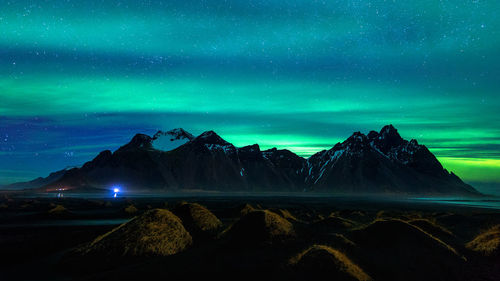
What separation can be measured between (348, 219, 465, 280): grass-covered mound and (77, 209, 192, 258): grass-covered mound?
1547 cm

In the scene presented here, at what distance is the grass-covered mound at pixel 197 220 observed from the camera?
40219 millimetres

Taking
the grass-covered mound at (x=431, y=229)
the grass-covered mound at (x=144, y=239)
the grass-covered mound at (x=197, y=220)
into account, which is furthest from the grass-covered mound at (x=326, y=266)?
the grass-covered mound at (x=431, y=229)

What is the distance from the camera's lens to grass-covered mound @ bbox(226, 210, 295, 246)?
32.0m

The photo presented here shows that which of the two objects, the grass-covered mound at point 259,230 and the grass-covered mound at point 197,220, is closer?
the grass-covered mound at point 259,230

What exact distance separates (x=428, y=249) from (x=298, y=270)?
520 inches

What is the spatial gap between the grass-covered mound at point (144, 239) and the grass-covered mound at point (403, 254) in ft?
50.7

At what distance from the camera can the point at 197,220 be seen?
41625mm

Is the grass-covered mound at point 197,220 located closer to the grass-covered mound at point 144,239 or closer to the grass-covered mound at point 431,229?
the grass-covered mound at point 144,239

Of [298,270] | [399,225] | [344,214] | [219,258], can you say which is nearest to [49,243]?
[219,258]

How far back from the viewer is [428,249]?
28.8m

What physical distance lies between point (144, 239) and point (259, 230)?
34.1 feet

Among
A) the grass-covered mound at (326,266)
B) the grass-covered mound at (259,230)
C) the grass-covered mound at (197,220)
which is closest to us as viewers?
the grass-covered mound at (326,266)

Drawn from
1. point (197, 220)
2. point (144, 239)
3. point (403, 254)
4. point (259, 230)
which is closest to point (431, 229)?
point (403, 254)

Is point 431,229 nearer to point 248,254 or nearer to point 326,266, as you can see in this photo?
point 248,254
